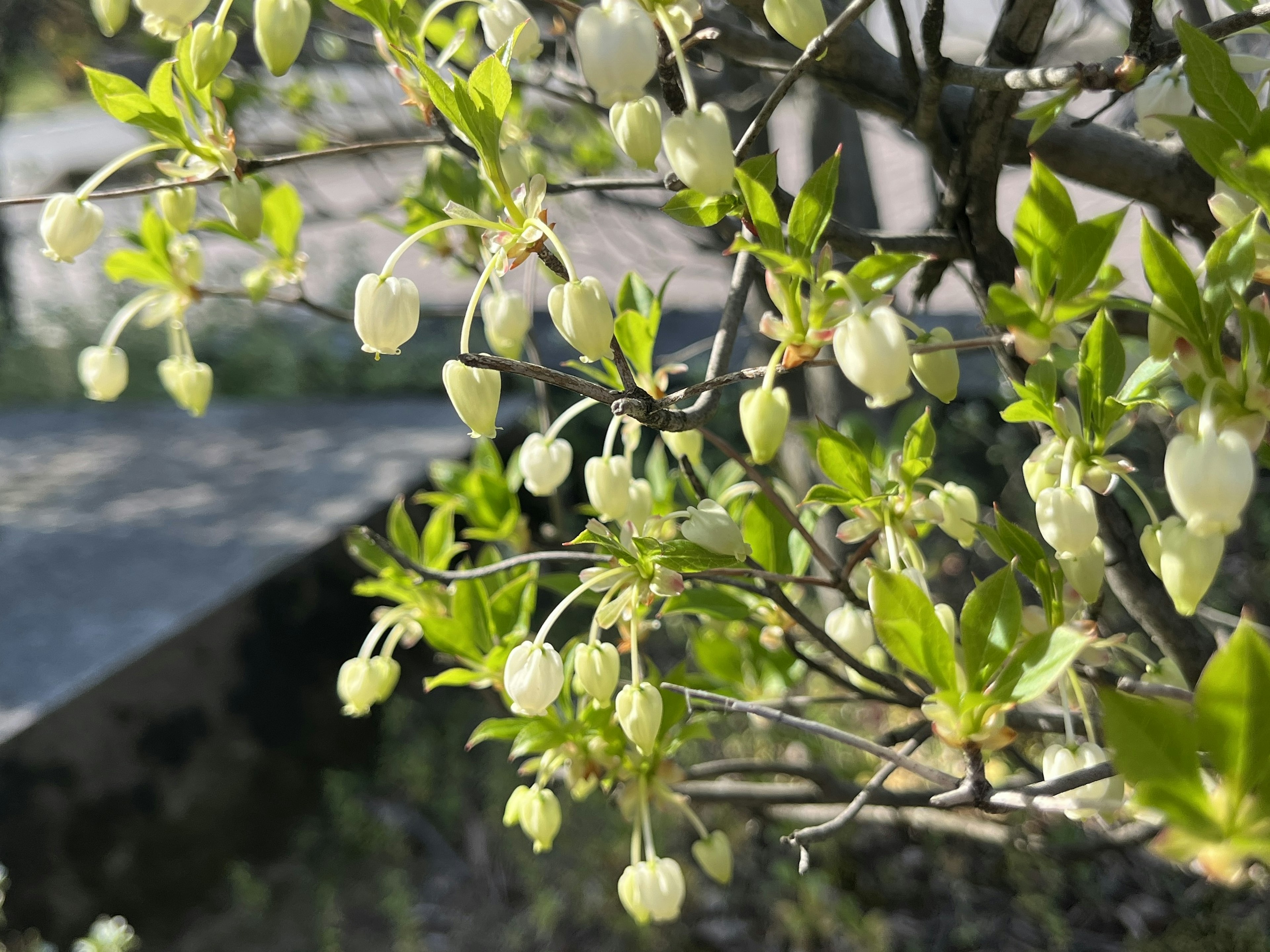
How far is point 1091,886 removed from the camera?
1641 millimetres

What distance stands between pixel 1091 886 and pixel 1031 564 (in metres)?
1.44

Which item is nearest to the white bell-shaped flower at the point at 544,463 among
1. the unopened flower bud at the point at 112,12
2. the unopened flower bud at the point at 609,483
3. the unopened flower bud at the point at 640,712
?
the unopened flower bud at the point at 609,483

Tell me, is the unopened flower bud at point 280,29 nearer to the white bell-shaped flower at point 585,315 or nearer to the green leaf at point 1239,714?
the white bell-shaped flower at point 585,315

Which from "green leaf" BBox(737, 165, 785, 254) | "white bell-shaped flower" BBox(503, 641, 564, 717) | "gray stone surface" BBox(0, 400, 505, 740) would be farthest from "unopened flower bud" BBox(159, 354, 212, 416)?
"gray stone surface" BBox(0, 400, 505, 740)

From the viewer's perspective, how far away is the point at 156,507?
8.18 ft

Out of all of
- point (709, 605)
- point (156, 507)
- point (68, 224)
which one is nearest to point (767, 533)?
point (709, 605)

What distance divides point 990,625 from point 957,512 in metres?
0.14

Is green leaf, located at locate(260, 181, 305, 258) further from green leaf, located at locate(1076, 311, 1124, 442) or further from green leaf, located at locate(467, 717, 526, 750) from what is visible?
green leaf, located at locate(1076, 311, 1124, 442)

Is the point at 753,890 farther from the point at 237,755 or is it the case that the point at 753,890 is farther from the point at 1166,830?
the point at 1166,830

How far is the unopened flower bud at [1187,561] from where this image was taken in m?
0.40

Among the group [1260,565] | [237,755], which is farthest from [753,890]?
[1260,565]

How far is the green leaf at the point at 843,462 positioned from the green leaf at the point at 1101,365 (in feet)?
0.47

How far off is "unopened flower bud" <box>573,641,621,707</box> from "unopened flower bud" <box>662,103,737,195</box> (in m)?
0.26

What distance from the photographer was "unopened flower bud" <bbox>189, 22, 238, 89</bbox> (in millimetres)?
542
